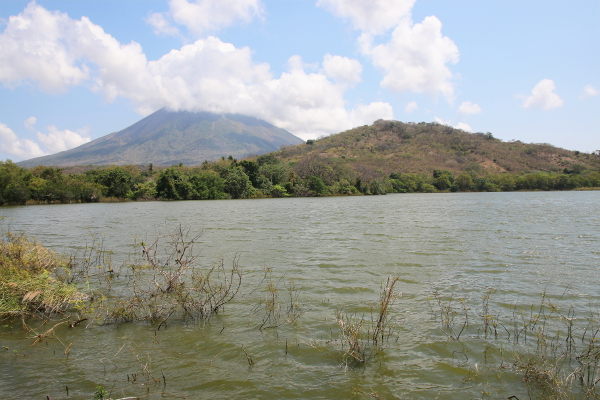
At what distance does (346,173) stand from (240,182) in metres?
34.6

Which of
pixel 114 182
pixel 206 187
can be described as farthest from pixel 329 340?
pixel 114 182

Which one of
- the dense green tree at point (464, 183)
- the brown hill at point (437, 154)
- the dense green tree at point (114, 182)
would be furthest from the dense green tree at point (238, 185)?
the dense green tree at point (464, 183)

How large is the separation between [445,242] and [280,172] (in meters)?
75.5

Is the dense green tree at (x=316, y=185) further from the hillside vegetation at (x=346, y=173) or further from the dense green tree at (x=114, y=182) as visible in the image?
the dense green tree at (x=114, y=182)

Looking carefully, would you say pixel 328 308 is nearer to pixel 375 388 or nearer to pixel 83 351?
pixel 375 388

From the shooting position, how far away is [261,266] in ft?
41.2

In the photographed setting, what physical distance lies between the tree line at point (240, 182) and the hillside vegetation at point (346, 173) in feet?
0.66

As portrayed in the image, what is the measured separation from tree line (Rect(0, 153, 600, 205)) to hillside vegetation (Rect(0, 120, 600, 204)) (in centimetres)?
20

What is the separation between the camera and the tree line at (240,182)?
62.3 metres

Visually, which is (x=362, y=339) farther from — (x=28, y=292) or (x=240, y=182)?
(x=240, y=182)

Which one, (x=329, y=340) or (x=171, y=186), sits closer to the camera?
(x=329, y=340)

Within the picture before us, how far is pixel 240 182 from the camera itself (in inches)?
3199

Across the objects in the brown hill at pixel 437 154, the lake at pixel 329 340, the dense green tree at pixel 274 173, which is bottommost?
the lake at pixel 329 340

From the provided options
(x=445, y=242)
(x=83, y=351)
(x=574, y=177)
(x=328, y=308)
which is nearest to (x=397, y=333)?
(x=328, y=308)
